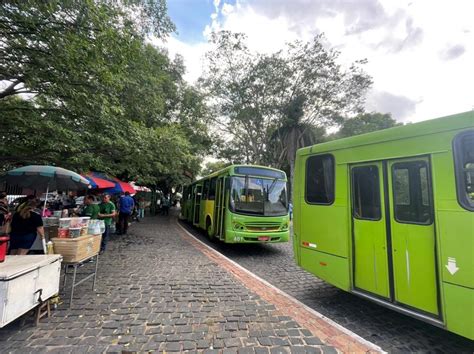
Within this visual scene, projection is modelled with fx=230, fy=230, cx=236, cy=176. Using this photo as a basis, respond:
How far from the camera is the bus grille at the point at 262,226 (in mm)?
7488

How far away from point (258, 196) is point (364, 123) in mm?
19029

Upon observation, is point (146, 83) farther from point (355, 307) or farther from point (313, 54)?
point (313, 54)

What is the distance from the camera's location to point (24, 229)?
14.0 feet

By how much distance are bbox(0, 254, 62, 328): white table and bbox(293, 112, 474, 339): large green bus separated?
14.0ft

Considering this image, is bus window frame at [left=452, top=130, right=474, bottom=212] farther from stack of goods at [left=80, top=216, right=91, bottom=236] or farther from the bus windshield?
stack of goods at [left=80, top=216, right=91, bottom=236]

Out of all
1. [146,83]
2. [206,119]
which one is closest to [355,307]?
[146,83]

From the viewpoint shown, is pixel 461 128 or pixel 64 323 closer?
pixel 461 128

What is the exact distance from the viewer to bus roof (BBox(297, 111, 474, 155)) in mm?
2723

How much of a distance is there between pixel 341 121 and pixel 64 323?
20.9 meters

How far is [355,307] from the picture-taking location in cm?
414

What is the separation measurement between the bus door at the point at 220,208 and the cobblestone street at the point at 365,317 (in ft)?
5.97

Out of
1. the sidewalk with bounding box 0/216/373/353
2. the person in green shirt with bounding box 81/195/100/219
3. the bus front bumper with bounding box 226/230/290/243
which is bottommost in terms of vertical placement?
the sidewalk with bounding box 0/216/373/353

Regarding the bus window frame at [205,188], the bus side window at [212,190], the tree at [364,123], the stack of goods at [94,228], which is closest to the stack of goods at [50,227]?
the stack of goods at [94,228]

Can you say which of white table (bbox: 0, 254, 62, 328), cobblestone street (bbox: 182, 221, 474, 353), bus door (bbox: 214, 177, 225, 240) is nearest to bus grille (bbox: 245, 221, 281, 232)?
bus door (bbox: 214, 177, 225, 240)
